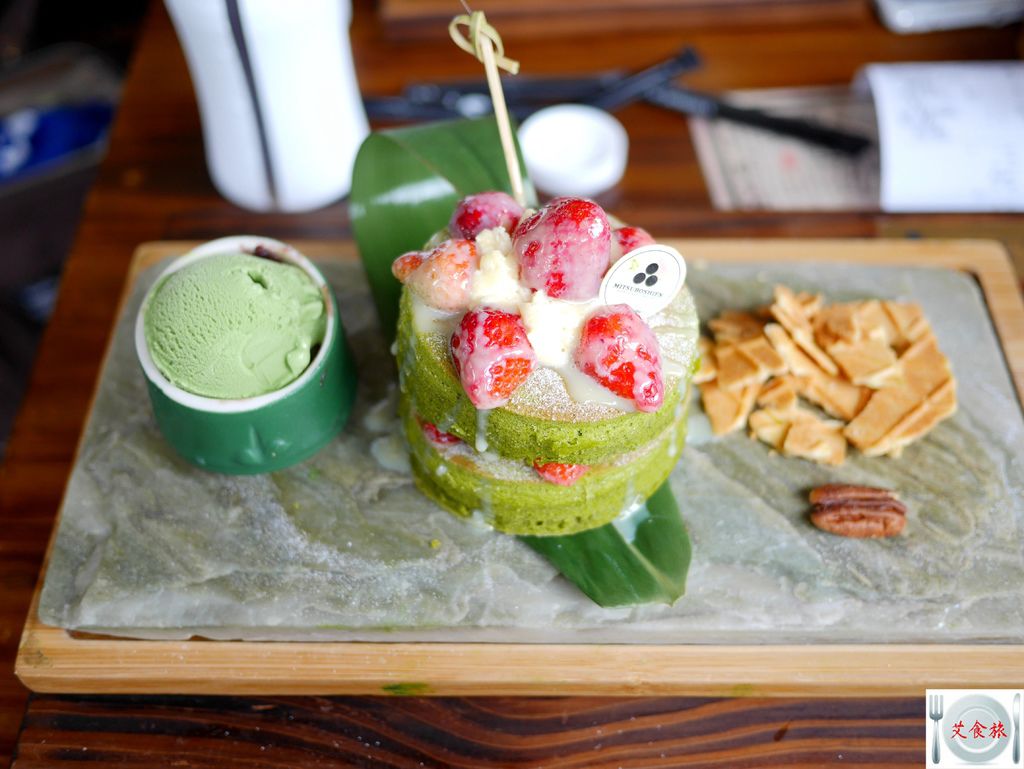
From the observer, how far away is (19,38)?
10.1 ft

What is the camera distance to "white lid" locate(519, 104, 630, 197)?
2.21 meters

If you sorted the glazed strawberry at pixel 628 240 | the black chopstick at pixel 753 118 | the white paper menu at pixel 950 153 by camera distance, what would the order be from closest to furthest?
the glazed strawberry at pixel 628 240 < the white paper menu at pixel 950 153 < the black chopstick at pixel 753 118

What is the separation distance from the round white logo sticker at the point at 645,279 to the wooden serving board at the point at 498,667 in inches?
22.8

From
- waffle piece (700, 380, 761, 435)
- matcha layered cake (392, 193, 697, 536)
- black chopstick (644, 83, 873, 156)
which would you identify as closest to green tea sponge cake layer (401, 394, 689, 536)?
matcha layered cake (392, 193, 697, 536)

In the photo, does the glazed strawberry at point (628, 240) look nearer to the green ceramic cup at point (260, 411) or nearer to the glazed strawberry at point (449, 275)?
the glazed strawberry at point (449, 275)

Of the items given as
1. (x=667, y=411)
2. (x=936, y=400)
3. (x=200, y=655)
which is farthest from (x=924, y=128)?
(x=200, y=655)

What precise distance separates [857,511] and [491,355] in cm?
76

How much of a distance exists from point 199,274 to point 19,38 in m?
2.21

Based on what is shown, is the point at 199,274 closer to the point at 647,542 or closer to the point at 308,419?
the point at 308,419

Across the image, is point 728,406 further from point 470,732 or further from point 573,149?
point 573,149

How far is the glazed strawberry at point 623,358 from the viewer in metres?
1.29

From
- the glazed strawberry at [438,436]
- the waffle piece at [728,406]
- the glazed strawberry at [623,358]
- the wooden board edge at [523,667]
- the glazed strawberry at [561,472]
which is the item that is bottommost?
the wooden board edge at [523,667]

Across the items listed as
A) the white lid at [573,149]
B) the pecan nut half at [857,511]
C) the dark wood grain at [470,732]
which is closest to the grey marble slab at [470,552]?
the pecan nut half at [857,511]

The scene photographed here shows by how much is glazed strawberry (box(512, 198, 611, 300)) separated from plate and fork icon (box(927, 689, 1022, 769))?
91 cm
